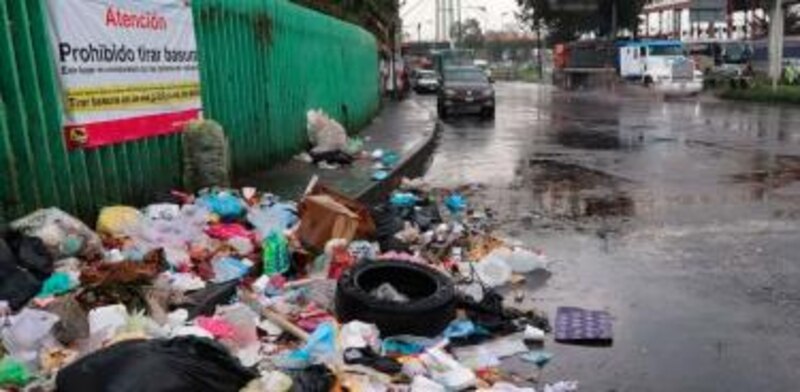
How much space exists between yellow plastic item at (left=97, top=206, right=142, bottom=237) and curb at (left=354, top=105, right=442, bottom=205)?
384 centimetres

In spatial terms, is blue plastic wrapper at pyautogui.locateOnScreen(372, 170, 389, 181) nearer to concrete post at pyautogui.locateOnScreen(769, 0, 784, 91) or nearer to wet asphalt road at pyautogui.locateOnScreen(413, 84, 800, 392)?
wet asphalt road at pyautogui.locateOnScreen(413, 84, 800, 392)

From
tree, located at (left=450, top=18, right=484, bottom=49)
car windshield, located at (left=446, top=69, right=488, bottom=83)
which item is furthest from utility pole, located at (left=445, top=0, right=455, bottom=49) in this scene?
car windshield, located at (left=446, top=69, right=488, bottom=83)

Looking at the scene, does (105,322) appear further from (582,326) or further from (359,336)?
(582,326)

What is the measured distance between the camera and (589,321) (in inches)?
262

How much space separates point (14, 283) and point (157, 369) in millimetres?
2050

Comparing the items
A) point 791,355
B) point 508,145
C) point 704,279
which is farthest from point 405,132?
point 791,355

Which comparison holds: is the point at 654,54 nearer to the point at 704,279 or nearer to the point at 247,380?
the point at 704,279

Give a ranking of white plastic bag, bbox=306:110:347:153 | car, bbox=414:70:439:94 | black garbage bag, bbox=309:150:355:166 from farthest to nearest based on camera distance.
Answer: car, bbox=414:70:439:94, white plastic bag, bbox=306:110:347:153, black garbage bag, bbox=309:150:355:166

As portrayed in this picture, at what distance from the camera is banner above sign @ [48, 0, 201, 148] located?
314 inches

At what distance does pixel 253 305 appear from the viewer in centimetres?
646

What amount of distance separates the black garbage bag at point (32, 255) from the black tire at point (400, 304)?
1.91 m

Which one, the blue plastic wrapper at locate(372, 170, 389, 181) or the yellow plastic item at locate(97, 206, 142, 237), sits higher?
the yellow plastic item at locate(97, 206, 142, 237)

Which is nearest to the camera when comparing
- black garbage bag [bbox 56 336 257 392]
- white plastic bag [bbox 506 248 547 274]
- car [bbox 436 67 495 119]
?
black garbage bag [bbox 56 336 257 392]

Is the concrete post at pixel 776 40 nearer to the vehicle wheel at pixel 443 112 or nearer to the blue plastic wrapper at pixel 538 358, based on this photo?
the vehicle wheel at pixel 443 112
